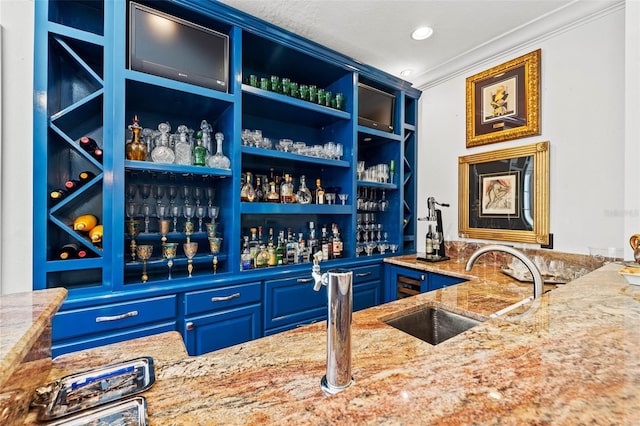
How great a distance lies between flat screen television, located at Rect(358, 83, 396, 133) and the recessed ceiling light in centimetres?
53

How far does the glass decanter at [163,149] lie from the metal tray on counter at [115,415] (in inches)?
58.8

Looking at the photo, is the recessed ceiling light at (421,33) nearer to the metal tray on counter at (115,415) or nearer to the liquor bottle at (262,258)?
the liquor bottle at (262,258)

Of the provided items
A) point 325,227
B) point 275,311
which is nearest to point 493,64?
point 325,227

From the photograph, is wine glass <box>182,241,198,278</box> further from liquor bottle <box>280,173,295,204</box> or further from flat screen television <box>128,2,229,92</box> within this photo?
flat screen television <box>128,2,229,92</box>

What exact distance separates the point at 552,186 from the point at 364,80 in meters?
1.84

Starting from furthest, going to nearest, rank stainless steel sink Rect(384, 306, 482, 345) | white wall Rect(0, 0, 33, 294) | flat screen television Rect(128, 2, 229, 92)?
flat screen television Rect(128, 2, 229, 92) → white wall Rect(0, 0, 33, 294) → stainless steel sink Rect(384, 306, 482, 345)

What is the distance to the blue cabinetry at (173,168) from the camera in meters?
1.51

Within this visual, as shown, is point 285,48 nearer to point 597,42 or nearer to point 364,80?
point 364,80

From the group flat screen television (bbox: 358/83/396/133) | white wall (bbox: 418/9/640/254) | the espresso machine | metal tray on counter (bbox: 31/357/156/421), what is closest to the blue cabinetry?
flat screen television (bbox: 358/83/396/133)

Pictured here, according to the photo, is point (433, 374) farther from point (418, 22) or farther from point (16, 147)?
point (418, 22)

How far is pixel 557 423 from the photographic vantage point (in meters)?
0.40

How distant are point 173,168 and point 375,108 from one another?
190cm

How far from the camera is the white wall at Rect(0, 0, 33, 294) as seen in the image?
4.62 feet

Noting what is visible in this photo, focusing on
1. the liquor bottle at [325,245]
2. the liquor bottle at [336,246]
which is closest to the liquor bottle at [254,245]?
the liquor bottle at [325,245]
